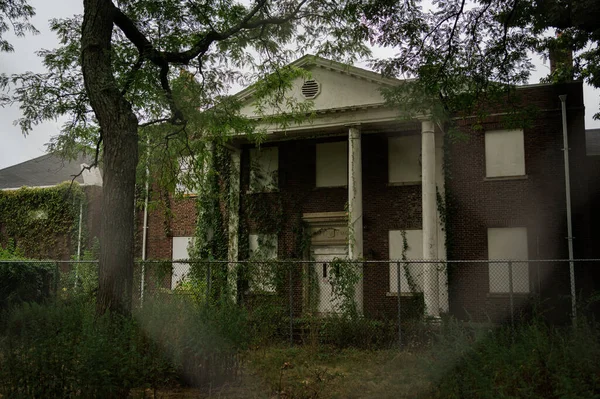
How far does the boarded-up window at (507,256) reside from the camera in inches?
667

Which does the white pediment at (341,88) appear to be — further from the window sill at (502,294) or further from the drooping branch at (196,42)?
the window sill at (502,294)

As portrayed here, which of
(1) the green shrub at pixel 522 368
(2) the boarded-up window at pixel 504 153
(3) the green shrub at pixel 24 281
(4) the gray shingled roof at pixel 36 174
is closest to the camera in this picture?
(1) the green shrub at pixel 522 368

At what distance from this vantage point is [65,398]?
6363 millimetres

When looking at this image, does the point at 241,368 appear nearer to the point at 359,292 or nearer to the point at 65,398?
the point at 65,398

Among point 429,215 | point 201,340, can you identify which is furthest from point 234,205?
point 201,340

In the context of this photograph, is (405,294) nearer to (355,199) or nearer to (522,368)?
(355,199)

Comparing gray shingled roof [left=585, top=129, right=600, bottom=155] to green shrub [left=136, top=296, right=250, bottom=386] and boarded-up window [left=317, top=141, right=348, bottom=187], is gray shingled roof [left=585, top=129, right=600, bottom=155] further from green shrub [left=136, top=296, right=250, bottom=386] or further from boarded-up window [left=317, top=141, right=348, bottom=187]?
green shrub [left=136, top=296, right=250, bottom=386]

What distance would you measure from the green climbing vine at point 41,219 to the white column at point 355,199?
499 inches

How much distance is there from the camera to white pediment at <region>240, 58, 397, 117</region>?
17219 millimetres

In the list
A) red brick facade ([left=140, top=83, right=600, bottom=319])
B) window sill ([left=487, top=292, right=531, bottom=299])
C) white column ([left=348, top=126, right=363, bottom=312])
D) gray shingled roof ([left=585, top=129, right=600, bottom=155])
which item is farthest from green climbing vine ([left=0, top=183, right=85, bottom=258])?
gray shingled roof ([left=585, top=129, right=600, bottom=155])

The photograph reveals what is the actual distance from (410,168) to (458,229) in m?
2.56

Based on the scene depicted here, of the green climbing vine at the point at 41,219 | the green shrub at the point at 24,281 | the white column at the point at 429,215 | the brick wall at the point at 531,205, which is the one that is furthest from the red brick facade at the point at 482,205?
the green climbing vine at the point at 41,219

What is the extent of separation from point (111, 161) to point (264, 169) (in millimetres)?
11566

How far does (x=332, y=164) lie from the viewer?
1961cm
